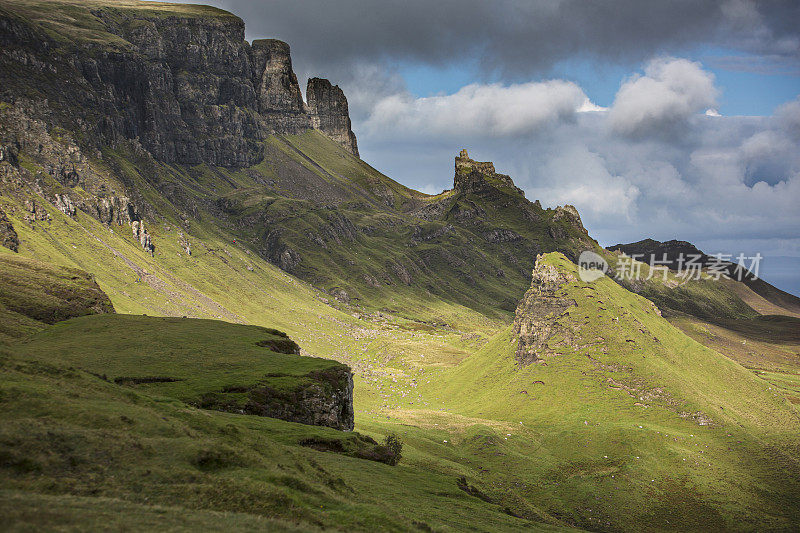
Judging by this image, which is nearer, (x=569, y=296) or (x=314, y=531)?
(x=314, y=531)

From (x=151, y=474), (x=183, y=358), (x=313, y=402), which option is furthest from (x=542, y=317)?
(x=151, y=474)

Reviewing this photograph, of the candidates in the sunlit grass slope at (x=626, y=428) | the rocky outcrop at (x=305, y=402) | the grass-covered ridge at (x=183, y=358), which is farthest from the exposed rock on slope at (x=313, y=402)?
the sunlit grass slope at (x=626, y=428)

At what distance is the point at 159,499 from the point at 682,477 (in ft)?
386

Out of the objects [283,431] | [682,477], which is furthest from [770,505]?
[283,431]

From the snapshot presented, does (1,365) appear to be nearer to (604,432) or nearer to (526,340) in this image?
(604,432)

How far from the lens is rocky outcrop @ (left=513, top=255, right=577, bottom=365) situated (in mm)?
178250

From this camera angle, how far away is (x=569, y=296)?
18400 cm

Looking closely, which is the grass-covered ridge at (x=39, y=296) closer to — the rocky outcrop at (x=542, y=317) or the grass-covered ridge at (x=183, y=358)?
the grass-covered ridge at (x=183, y=358)

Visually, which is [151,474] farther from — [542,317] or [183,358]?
[542,317]

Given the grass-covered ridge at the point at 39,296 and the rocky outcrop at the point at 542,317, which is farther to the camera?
the rocky outcrop at the point at 542,317

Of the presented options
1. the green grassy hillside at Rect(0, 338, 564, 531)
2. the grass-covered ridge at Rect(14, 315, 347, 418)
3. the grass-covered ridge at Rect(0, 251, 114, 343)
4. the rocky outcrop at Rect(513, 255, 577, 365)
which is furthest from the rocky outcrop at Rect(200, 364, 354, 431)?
the rocky outcrop at Rect(513, 255, 577, 365)

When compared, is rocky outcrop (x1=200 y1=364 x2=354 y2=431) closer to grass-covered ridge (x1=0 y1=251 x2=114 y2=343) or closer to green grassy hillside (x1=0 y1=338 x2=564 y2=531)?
green grassy hillside (x1=0 y1=338 x2=564 y2=531)

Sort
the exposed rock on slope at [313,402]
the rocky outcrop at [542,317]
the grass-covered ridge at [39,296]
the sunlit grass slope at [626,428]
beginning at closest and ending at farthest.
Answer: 1. the exposed rock on slope at [313,402]
2. the sunlit grass slope at [626,428]
3. the grass-covered ridge at [39,296]
4. the rocky outcrop at [542,317]

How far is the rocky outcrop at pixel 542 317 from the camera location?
178250 mm
